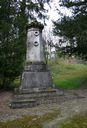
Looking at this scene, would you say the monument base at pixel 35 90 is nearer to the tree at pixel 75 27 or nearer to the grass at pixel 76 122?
the grass at pixel 76 122

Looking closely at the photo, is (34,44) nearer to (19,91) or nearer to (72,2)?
(19,91)

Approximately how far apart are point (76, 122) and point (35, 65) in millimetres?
6097

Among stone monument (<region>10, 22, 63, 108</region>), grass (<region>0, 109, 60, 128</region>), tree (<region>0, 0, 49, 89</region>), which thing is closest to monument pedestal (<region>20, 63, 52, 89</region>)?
stone monument (<region>10, 22, 63, 108</region>)

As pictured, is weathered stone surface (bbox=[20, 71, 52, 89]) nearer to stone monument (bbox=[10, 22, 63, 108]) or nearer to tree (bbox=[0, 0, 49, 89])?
stone monument (bbox=[10, 22, 63, 108])

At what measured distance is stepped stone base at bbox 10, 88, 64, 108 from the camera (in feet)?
33.4

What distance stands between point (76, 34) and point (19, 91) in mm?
5841

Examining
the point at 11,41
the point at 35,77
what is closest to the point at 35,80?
the point at 35,77

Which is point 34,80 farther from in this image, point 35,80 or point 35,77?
point 35,77

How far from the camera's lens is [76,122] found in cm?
683

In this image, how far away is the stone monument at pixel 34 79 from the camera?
10.7 m

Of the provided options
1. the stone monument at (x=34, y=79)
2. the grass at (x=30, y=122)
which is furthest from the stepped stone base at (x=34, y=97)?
the grass at (x=30, y=122)

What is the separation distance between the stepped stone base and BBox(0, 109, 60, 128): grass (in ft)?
7.44

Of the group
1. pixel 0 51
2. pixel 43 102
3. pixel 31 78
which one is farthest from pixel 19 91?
pixel 0 51

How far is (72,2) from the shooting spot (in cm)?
1703
